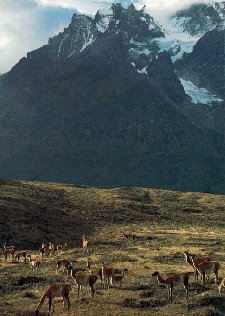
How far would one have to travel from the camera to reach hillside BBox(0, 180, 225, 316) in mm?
27312

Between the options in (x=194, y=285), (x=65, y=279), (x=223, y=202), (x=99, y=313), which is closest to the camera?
(x=99, y=313)

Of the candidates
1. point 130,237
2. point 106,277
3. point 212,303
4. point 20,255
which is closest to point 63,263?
point 106,277

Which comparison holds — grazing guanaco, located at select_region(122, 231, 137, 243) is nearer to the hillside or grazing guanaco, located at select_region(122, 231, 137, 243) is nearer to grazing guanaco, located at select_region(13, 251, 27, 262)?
the hillside

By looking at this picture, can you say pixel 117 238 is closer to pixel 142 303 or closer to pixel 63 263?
pixel 63 263

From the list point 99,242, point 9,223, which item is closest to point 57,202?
point 9,223

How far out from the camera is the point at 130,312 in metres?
26.0

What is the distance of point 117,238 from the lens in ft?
202

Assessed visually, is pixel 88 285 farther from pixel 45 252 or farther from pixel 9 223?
pixel 9 223

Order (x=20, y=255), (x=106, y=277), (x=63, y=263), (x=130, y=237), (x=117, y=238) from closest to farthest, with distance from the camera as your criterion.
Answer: (x=106, y=277) < (x=63, y=263) < (x=20, y=255) < (x=130, y=237) < (x=117, y=238)

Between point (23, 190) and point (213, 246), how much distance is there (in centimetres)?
4348

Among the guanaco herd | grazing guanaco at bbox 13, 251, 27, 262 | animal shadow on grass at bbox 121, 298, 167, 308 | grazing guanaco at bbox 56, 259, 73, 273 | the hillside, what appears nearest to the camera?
the guanaco herd

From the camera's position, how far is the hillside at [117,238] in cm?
2731

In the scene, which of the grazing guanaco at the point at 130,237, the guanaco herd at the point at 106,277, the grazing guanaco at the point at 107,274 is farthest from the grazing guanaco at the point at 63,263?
the grazing guanaco at the point at 130,237

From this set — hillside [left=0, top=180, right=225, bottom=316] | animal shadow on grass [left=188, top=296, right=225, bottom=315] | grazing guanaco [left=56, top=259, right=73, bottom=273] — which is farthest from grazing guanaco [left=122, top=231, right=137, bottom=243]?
animal shadow on grass [left=188, top=296, right=225, bottom=315]
